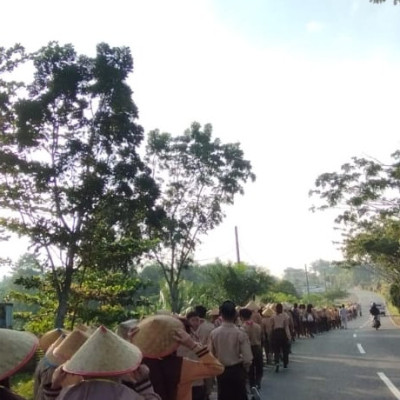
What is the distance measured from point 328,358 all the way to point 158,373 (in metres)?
12.9

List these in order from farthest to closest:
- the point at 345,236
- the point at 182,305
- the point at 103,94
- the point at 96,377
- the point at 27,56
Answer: the point at 345,236
the point at 182,305
the point at 103,94
the point at 27,56
the point at 96,377

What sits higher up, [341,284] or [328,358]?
[341,284]

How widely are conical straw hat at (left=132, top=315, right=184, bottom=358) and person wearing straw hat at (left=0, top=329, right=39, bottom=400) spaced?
1150mm

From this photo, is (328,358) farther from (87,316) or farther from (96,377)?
(96,377)

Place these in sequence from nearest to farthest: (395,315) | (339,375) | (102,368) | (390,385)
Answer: (102,368), (390,385), (339,375), (395,315)

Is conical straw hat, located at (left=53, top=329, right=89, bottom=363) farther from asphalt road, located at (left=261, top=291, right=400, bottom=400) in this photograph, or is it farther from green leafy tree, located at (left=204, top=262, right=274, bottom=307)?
green leafy tree, located at (left=204, top=262, right=274, bottom=307)

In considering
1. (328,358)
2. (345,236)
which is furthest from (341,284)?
(328,358)

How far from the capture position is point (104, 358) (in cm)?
304

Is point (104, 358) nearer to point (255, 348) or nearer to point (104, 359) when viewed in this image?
point (104, 359)

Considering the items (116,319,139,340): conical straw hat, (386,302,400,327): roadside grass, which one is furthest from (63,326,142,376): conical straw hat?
(386,302,400,327): roadside grass

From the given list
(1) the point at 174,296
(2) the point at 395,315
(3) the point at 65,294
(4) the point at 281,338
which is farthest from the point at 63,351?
(2) the point at 395,315

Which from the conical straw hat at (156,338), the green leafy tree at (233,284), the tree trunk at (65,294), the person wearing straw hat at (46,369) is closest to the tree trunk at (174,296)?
the green leafy tree at (233,284)

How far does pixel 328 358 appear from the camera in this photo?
629 inches

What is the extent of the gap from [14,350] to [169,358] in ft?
5.32
